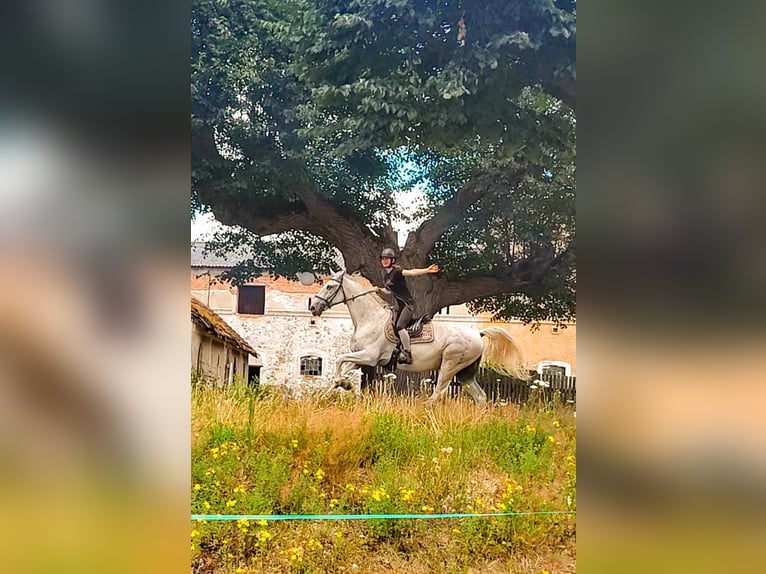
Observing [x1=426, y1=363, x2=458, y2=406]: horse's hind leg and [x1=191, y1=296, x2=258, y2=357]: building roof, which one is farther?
[x1=426, y1=363, x2=458, y2=406]: horse's hind leg

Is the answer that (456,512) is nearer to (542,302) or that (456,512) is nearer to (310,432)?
(310,432)

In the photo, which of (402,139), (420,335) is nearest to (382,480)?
(420,335)

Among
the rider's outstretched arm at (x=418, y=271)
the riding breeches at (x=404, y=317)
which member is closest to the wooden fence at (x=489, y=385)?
the riding breeches at (x=404, y=317)

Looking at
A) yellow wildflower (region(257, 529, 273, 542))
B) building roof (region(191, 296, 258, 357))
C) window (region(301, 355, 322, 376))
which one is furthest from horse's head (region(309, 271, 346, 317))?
yellow wildflower (region(257, 529, 273, 542))

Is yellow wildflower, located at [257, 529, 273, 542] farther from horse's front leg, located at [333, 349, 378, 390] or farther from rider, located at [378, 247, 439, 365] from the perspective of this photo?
rider, located at [378, 247, 439, 365]

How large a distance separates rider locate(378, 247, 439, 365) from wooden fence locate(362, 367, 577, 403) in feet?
0.23

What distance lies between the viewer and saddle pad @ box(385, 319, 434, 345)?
200 cm

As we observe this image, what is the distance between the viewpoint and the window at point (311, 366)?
6.50 ft

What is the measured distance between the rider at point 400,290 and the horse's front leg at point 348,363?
0.37 feet

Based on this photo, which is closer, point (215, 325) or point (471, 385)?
point (215, 325)

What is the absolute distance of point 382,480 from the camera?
1.98 meters

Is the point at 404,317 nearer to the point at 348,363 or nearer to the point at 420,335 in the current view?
the point at 420,335

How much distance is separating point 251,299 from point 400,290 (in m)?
0.49
